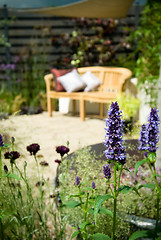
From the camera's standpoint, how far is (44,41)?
6355 millimetres

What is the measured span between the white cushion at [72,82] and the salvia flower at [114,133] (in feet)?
13.9

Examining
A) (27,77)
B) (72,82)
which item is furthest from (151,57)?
(27,77)

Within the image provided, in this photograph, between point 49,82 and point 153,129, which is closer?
point 153,129

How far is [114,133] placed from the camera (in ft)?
2.99

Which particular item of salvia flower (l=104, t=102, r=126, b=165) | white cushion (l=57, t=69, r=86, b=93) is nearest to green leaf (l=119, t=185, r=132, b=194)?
salvia flower (l=104, t=102, r=126, b=165)

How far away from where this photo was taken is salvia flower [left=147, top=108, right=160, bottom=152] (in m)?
0.99

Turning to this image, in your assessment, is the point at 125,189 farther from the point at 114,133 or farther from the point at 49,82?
the point at 49,82

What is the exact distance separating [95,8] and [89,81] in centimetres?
128

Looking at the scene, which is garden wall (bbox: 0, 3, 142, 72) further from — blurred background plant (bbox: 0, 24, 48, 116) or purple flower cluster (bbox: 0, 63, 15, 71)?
purple flower cluster (bbox: 0, 63, 15, 71)

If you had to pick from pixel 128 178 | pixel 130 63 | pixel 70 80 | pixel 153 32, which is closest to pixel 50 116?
pixel 70 80

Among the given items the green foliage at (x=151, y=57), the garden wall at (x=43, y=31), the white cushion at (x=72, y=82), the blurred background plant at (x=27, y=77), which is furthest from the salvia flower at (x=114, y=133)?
the garden wall at (x=43, y=31)

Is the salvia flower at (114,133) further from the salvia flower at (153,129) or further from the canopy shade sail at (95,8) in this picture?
the canopy shade sail at (95,8)

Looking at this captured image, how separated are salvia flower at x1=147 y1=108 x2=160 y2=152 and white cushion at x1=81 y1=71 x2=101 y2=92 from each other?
4.23 metres

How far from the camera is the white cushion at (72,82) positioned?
512 cm
